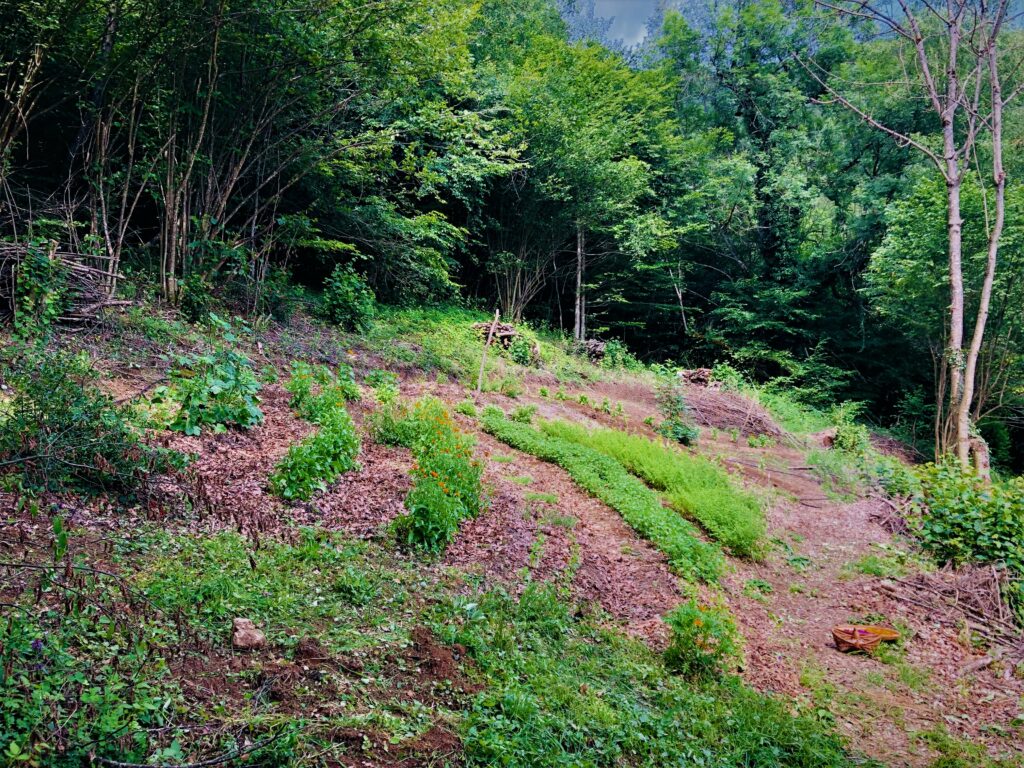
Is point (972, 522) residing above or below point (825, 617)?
above

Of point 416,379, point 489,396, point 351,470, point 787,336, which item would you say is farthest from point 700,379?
point 351,470

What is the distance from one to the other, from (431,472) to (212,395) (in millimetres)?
2254

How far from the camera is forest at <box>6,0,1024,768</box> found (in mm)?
2766

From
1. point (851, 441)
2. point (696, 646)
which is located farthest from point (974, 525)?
point (851, 441)

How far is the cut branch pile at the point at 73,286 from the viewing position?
18.8 ft

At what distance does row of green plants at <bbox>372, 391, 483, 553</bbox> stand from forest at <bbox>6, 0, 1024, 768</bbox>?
1.9 inches

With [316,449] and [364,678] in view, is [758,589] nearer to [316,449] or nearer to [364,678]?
[364,678]

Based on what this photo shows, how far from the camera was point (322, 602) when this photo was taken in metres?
3.46

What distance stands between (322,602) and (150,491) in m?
1.68

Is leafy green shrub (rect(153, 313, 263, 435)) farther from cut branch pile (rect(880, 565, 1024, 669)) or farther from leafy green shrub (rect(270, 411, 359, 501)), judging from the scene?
cut branch pile (rect(880, 565, 1024, 669))

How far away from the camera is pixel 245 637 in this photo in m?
2.81

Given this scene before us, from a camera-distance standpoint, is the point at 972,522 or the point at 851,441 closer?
the point at 972,522

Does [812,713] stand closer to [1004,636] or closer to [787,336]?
[1004,636]

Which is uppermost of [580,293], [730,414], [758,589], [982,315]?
[580,293]
